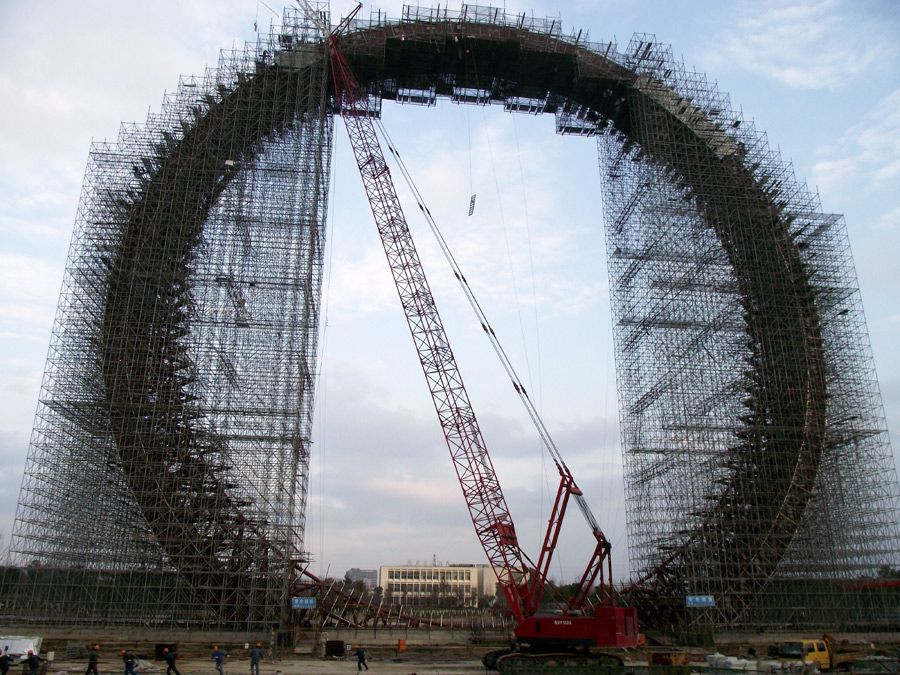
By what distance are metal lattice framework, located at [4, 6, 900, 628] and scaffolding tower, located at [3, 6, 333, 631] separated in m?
0.15

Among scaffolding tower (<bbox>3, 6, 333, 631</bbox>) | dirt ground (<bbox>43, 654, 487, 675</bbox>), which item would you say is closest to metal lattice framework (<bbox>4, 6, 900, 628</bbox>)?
scaffolding tower (<bbox>3, 6, 333, 631</bbox>)

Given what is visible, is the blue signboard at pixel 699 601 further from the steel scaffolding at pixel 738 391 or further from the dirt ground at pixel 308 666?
the dirt ground at pixel 308 666

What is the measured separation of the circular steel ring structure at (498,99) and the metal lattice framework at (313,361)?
0.17 metres

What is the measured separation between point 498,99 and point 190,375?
2878 cm

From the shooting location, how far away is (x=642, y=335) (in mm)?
45906

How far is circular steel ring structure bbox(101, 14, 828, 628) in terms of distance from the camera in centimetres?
3806

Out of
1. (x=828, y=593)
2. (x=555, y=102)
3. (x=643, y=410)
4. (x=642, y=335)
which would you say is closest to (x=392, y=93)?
(x=555, y=102)

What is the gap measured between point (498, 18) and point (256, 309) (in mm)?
25638

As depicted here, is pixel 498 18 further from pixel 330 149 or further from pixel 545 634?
pixel 545 634

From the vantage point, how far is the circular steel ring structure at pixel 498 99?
38.1m

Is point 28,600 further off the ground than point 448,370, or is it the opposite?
point 448,370

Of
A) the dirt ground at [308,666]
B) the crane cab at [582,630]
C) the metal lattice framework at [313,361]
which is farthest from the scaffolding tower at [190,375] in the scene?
the crane cab at [582,630]

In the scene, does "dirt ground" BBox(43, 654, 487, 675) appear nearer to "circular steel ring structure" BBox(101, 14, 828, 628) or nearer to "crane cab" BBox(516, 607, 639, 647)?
"crane cab" BBox(516, 607, 639, 647)

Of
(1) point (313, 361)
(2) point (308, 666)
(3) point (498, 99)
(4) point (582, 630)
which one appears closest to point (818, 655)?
A: (4) point (582, 630)
